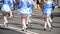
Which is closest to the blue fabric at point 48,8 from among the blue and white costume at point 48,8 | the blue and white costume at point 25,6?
the blue and white costume at point 48,8

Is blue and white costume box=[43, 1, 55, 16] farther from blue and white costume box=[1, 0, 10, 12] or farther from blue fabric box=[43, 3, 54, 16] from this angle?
blue and white costume box=[1, 0, 10, 12]

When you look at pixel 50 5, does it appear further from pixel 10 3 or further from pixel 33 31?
pixel 10 3

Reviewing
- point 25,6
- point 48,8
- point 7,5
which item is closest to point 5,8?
point 7,5

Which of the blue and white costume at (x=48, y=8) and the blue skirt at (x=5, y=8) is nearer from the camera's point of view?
the blue and white costume at (x=48, y=8)

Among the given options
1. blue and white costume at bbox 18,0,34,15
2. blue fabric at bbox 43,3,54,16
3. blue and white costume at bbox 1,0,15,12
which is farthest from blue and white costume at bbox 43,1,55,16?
blue and white costume at bbox 1,0,15,12

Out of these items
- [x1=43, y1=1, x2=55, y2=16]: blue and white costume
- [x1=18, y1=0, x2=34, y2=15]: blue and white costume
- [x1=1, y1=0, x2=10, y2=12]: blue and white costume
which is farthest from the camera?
[x1=1, y1=0, x2=10, y2=12]: blue and white costume

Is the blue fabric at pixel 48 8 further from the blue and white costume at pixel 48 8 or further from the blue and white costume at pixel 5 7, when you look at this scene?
the blue and white costume at pixel 5 7

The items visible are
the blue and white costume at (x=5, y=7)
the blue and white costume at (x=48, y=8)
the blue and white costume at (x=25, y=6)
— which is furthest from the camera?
the blue and white costume at (x=5, y=7)

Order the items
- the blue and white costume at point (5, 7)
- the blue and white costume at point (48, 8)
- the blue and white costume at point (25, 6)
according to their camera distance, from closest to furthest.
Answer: the blue and white costume at point (25, 6)
the blue and white costume at point (48, 8)
the blue and white costume at point (5, 7)

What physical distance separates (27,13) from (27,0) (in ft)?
1.75

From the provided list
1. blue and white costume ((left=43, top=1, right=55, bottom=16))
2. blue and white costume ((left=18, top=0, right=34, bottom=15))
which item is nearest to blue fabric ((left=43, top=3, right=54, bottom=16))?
blue and white costume ((left=43, top=1, right=55, bottom=16))

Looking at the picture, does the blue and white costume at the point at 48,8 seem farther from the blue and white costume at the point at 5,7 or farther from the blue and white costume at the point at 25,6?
the blue and white costume at the point at 5,7

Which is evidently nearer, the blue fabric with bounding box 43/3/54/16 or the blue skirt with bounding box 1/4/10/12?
the blue fabric with bounding box 43/3/54/16

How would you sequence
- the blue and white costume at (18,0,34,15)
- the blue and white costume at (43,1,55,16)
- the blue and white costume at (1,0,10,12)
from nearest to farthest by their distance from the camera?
the blue and white costume at (18,0,34,15) → the blue and white costume at (43,1,55,16) → the blue and white costume at (1,0,10,12)
